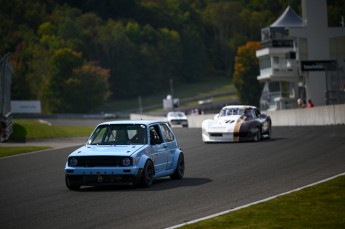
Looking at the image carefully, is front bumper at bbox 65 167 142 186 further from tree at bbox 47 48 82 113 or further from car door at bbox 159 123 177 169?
tree at bbox 47 48 82 113

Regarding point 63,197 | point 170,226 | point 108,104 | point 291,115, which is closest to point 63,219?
point 170,226

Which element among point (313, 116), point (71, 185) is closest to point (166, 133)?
point (71, 185)

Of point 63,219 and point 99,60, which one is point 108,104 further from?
point 63,219

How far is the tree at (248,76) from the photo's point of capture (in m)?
147

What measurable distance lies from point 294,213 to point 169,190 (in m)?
4.42

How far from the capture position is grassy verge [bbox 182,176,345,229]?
12641 mm

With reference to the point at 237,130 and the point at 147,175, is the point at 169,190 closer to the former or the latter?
the point at 147,175

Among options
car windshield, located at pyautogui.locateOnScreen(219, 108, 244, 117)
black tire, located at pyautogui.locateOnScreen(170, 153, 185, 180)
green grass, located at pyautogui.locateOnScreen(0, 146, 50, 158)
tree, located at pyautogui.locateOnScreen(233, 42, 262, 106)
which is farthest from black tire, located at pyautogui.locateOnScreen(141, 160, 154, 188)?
tree, located at pyautogui.locateOnScreen(233, 42, 262, 106)

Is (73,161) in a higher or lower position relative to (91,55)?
lower

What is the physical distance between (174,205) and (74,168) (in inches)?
129

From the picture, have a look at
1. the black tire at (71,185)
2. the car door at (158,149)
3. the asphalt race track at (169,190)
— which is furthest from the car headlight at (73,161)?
the car door at (158,149)

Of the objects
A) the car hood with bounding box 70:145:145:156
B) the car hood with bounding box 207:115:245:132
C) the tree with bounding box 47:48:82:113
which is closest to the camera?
the car hood with bounding box 70:145:145:156

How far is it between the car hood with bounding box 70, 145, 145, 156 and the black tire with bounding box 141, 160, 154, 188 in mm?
361

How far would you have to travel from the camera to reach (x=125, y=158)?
17.9m
